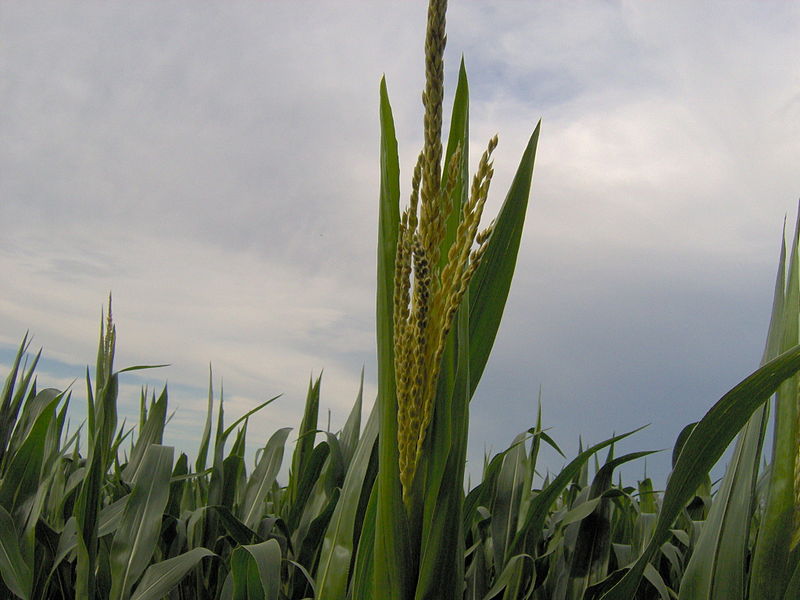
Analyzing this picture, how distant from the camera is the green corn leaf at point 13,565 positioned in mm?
1578

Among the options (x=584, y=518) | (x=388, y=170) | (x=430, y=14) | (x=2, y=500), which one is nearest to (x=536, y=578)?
(x=584, y=518)

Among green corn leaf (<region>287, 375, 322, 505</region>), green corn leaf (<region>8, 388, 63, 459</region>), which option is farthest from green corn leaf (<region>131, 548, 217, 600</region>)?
green corn leaf (<region>8, 388, 63, 459</region>)

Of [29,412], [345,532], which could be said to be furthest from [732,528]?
[29,412]

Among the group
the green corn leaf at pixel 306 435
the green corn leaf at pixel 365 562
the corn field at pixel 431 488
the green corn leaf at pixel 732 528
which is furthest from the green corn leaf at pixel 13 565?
the green corn leaf at pixel 732 528

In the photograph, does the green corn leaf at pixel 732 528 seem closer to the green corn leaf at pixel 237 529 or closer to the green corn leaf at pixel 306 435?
the green corn leaf at pixel 237 529

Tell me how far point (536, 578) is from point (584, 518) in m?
0.19

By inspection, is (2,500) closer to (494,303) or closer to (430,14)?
(494,303)

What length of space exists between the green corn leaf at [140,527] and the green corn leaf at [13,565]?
23 centimetres

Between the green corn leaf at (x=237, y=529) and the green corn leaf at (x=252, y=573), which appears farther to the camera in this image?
the green corn leaf at (x=237, y=529)

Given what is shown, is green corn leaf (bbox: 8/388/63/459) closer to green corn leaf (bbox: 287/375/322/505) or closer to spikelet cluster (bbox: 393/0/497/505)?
green corn leaf (bbox: 287/375/322/505)

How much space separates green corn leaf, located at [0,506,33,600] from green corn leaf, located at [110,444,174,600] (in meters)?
0.23

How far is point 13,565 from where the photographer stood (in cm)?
159

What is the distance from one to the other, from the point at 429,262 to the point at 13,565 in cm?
141

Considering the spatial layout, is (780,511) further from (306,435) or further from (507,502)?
(306,435)
